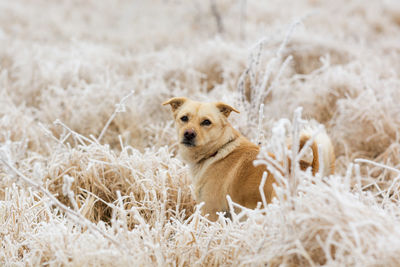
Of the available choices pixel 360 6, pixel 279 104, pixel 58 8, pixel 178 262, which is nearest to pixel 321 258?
pixel 178 262

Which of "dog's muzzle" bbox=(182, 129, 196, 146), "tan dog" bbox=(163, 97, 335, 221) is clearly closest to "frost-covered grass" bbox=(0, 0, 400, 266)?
"tan dog" bbox=(163, 97, 335, 221)

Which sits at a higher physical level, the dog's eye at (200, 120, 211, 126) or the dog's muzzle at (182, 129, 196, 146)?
the dog's eye at (200, 120, 211, 126)

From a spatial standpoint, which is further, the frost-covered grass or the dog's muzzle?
the dog's muzzle

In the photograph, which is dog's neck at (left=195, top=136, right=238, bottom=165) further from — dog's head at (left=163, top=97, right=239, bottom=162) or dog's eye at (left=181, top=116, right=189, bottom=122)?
dog's eye at (left=181, top=116, right=189, bottom=122)

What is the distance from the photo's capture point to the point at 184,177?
2.70 m

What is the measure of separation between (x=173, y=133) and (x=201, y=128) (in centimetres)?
107

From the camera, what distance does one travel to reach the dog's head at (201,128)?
91.6 inches

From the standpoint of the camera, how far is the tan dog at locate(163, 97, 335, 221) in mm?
2199

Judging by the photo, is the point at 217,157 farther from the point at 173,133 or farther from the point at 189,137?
the point at 173,133

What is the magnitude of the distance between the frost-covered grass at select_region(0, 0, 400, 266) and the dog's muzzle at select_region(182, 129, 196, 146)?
31cm

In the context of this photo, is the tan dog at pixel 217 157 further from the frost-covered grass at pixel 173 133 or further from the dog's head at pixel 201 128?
the frost-covered grass at pixel 173 133

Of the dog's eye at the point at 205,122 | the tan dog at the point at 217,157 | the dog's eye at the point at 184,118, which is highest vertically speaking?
the dog's eye at the point at 184,118

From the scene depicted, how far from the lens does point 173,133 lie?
3.40m

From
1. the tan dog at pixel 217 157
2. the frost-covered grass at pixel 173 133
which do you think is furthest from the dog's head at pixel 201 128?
the frost-covered grass at pixel 173 133
